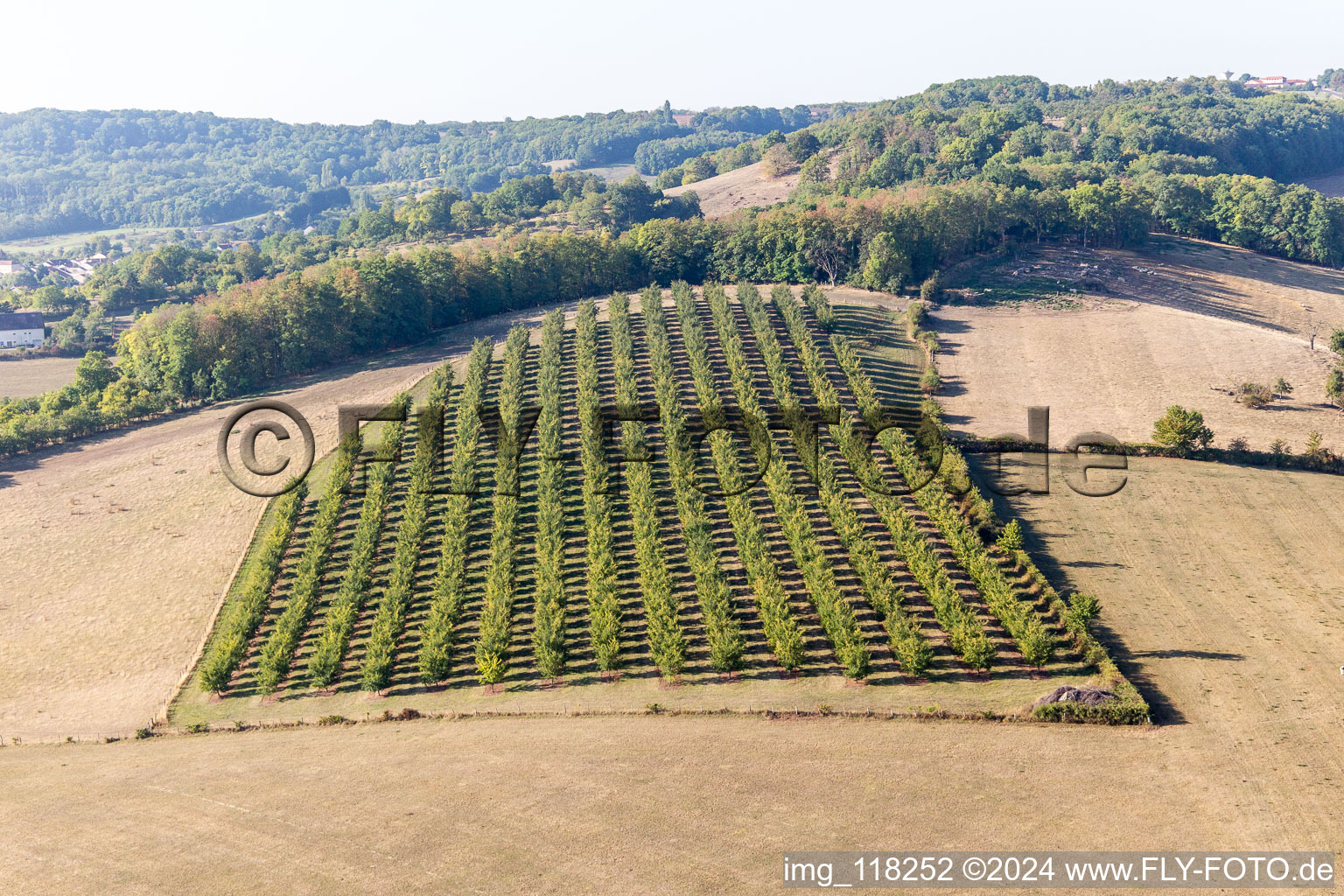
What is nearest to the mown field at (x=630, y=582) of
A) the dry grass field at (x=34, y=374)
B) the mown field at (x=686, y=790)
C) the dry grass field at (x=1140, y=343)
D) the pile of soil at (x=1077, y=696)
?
the pile of soil at (x=1077, y=696)

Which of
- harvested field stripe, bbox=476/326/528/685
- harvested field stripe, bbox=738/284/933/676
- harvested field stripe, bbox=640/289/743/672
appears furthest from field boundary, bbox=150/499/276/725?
harvested field stripe, bbox=738/284/933/676

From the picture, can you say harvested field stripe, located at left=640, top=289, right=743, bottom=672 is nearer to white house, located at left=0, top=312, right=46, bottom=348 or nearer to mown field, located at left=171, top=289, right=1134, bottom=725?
mown field, located at left=171, top=289, right=1134, bottom=725

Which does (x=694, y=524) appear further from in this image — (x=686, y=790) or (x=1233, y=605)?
(x=1233, y=605)

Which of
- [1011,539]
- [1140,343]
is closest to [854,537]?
[1011,539]

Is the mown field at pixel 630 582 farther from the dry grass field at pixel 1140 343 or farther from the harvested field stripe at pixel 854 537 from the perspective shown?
the dry grass field at pixel 1140 343

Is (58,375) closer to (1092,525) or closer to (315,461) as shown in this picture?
(315,461)

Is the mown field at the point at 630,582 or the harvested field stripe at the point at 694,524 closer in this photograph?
the mown field at the point at 630,582

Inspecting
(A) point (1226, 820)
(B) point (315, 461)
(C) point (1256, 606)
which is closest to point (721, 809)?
(A) point (1226, 820)
